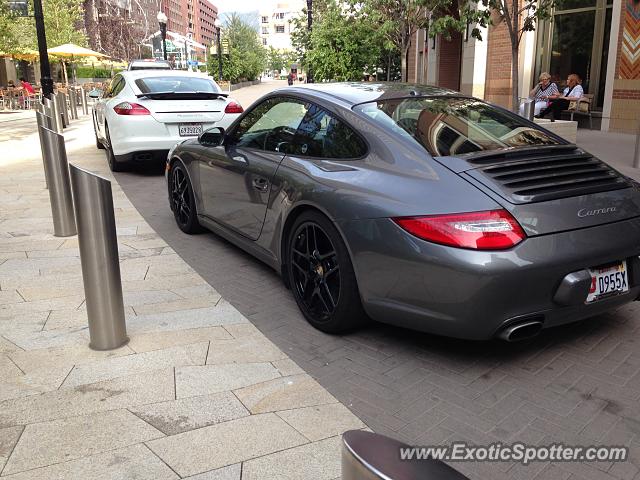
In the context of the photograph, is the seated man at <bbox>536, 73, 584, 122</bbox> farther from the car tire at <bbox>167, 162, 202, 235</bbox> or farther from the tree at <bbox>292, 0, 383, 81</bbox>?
the car tire at <bbox>167, 162, 202, 235</bbox>

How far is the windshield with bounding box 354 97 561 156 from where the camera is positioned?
Answer: 3543mm

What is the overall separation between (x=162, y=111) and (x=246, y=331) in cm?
615

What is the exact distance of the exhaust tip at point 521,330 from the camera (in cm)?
301

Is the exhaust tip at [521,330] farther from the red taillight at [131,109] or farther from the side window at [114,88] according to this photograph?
the side window at [114,88]

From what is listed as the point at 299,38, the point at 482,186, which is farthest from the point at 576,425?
the point at 299,38

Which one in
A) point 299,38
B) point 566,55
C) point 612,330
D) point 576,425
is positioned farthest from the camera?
point 299,38

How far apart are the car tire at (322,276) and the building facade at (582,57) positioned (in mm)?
9579

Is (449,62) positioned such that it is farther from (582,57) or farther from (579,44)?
(582,57)

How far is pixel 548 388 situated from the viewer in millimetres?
3094

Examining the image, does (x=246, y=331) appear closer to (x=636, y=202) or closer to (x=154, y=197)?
A: (x=636, y=202)

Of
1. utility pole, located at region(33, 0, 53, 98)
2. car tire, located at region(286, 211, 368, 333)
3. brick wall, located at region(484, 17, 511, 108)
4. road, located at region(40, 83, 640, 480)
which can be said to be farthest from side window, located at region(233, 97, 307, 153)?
brick wall, located at region(484, 17, 511, 108)

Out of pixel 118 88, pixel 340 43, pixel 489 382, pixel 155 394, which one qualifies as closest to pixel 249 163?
pixel 155 394

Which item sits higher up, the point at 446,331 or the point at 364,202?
the point at 364,202

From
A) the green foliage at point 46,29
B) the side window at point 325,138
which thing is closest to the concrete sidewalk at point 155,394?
the side window at point 325,138
